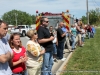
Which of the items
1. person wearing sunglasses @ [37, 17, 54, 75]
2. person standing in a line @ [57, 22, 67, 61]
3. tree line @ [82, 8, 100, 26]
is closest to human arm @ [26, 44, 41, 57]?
person wearing sunglasses @ [37, 17, 54, 75]

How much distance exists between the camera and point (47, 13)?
16.0 meters

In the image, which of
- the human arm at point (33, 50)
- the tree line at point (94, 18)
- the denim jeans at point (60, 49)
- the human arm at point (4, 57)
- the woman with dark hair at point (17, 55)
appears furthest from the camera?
the tree line at point (94, 18)

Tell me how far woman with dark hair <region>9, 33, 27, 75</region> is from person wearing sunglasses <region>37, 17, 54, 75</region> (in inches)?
58.7

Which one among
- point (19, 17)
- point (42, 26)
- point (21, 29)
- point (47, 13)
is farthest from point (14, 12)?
point (42, 26)

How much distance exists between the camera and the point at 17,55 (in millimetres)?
4543

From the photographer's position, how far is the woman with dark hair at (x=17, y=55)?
4488 mm

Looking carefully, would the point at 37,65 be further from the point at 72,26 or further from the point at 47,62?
the point at 72,26

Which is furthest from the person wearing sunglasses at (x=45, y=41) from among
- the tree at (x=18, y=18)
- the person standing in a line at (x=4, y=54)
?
the tree at (x=18, y=18)

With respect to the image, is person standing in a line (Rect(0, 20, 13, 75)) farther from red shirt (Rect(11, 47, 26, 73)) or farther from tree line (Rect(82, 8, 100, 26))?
tree line (Rect(82, 8, 100, 26))

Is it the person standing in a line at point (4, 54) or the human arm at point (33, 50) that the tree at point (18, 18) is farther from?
the person standing in a line at point (4, 54)

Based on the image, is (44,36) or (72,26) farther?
(72,26)

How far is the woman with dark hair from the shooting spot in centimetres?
449

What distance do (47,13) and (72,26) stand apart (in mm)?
1930

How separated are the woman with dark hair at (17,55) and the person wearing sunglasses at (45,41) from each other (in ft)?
4.89
